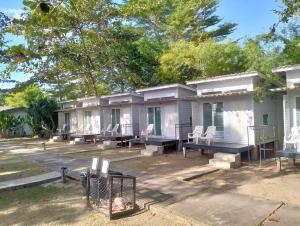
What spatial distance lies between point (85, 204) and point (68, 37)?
17.4 m

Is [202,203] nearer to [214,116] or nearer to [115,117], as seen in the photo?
[214,116]

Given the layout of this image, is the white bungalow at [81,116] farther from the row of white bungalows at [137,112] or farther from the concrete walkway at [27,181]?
the concrete walkway at [27,181]

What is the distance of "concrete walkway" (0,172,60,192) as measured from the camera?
29.7 ft

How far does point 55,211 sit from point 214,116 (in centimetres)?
935

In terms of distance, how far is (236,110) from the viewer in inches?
523

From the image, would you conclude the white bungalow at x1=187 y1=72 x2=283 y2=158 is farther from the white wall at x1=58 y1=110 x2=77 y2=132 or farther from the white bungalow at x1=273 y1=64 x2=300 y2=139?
the white wall at x1=58 y1=110 x2=77 y2=132

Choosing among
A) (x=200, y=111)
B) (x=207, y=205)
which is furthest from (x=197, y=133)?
(x=207, y=205)

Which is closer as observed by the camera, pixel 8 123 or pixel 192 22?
pixel 192 22

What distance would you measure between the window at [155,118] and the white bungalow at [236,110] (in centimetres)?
319

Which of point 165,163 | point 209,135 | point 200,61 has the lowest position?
point 165,163

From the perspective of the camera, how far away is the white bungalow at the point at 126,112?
786 inches

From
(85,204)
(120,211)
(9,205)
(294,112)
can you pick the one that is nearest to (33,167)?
(9,205)

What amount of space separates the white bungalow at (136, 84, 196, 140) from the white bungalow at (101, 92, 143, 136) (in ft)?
5.84

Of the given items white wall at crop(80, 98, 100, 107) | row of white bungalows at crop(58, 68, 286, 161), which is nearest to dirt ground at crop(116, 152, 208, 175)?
row of white bungalows at crop(58, 68, 286, 161)
